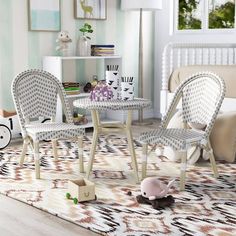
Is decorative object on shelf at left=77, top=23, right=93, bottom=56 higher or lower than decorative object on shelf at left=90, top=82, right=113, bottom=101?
higher

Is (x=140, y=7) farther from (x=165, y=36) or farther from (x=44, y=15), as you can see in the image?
(x=44, y=15)

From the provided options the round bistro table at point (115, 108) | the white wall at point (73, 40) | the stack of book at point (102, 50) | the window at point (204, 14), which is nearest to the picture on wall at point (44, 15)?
the white wall at point (73, 40)

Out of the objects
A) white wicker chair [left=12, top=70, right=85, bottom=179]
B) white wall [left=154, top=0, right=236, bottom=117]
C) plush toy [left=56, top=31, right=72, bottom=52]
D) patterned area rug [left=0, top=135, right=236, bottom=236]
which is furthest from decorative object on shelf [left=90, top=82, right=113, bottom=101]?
white wall [left=154, top=0, right=236, bottom=117]

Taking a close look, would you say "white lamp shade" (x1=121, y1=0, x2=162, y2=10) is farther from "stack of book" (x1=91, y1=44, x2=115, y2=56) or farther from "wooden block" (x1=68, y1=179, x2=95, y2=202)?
"wooden block" (x1=68, y1=179, x2=95, y2=202)

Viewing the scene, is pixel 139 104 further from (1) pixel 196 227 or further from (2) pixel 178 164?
(1) pixel 196 227

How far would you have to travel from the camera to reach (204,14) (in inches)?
244

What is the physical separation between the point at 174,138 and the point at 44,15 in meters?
2.64

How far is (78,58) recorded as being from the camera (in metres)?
5.38

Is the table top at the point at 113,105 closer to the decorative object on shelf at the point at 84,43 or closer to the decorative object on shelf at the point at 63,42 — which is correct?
the decorative object on shelf at the point at 63,42

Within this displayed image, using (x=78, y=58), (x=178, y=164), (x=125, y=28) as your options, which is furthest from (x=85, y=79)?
(x=178, y=164)

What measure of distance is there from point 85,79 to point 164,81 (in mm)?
1116

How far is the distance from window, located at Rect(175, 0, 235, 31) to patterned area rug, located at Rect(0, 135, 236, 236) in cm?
245

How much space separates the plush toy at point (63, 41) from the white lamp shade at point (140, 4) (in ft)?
3.07

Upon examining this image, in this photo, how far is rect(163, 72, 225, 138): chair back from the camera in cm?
349
